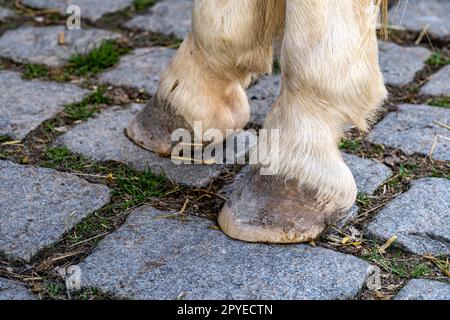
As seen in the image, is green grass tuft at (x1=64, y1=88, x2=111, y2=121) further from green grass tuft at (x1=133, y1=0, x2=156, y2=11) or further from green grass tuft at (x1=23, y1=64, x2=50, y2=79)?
green grass tuft at (x1=133, y1=0, x2=156, y2=11)

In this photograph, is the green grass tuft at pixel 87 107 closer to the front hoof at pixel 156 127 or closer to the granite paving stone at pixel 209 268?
the front hoof at pixel 156 127

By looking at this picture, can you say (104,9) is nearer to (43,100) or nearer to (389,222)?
(43,100)

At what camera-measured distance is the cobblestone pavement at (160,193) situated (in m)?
1.72

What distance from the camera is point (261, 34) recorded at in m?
1.91

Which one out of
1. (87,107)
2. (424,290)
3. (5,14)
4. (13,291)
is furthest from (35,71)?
(424,290)

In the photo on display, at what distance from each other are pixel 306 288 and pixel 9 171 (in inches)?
35.8

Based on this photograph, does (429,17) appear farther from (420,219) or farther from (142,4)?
(420,219)

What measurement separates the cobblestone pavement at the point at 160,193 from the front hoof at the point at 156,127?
0.12 feet

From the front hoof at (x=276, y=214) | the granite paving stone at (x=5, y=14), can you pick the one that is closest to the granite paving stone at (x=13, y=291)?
the front hoof at (x=276, y=214)

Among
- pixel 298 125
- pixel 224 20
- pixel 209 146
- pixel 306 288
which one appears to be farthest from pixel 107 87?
pixel 306 288

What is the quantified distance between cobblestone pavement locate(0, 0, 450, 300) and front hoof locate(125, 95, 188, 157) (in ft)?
0.12

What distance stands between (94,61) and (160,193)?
0.90 metres

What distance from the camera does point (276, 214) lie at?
1824 millimetres

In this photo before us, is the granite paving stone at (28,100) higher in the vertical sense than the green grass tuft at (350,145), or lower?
lower
